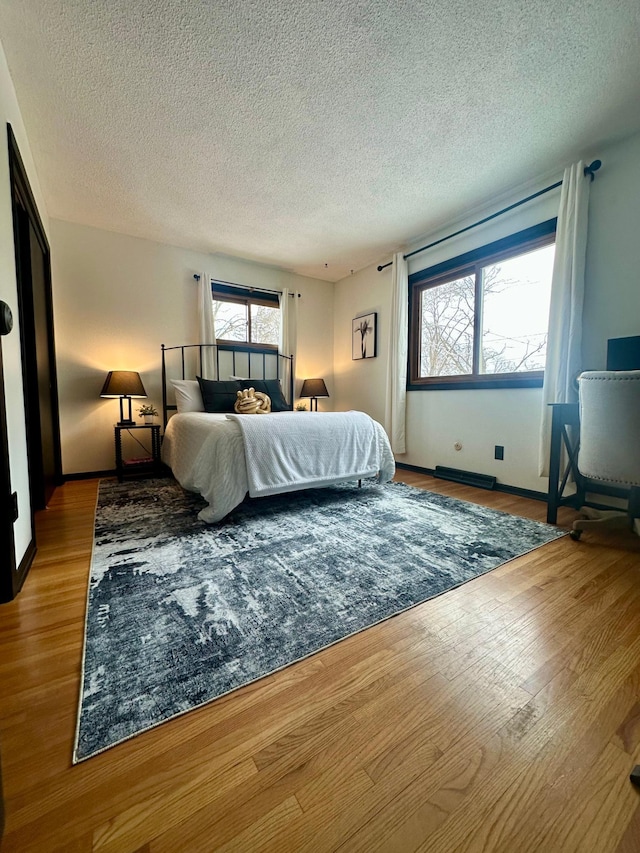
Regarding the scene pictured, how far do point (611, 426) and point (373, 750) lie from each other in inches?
58.1

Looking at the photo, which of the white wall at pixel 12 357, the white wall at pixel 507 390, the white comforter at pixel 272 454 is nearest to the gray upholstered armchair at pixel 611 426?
the white wall at pixel 507 390

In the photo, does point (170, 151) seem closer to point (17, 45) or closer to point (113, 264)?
point (17, 45)

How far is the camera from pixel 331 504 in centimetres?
248

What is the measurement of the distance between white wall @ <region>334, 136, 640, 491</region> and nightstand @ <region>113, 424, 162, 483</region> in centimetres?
250

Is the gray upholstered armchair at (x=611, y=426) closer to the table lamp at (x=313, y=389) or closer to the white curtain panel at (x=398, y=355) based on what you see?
the white curtain panel at (x=398, y=355)

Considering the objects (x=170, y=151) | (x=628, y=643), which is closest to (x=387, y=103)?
(x=170, y=151)

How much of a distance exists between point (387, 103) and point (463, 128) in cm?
53

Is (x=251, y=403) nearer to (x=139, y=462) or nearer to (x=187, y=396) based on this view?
(x=187, y=396)

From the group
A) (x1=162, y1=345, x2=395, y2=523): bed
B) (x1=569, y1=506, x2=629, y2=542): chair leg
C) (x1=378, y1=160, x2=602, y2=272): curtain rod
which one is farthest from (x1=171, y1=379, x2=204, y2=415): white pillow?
(x1=569, y1=506, x2=629, y2=542): chair leg

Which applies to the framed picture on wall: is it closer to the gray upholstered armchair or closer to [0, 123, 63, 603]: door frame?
the gray upholstered armchair

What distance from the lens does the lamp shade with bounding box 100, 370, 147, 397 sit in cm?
308

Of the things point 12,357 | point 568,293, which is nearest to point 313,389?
point 568,293

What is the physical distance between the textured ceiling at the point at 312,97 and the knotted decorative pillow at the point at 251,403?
5.35 feet

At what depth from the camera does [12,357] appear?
1574 mm
